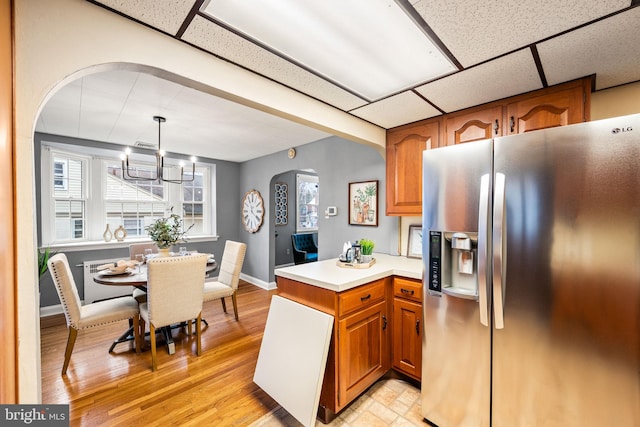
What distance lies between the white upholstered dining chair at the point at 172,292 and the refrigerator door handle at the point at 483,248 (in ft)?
7.48

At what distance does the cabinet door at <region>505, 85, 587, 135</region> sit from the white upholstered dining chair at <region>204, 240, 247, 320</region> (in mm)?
3021

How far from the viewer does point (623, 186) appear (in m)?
1.14

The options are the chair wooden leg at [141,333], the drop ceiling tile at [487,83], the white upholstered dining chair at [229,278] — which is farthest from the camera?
the white upholstered dining chair at [229,278]

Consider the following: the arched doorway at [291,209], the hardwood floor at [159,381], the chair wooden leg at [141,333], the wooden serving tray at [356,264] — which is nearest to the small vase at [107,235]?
the hardwood floor at [159,381]

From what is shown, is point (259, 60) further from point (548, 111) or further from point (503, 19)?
point (548, 111)

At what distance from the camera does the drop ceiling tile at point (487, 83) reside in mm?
1543

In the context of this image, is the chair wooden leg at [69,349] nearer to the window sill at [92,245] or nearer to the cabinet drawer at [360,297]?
the window sill at [92,245]

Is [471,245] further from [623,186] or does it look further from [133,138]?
[133,138]

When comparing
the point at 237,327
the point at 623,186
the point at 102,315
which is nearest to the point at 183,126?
the point at 102,315

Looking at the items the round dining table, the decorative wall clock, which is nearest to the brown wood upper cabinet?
the round dining table

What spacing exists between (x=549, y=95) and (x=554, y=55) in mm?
442

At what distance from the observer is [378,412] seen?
1.82 meters

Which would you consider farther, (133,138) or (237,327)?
(133,138)

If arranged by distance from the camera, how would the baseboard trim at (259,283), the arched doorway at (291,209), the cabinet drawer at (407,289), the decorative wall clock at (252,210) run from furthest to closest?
the arched doorway at (291,209)
the decorative wall clock at (252,210)
the baseboard trim at (259,283)
the cabinet drawer at (407,289)
